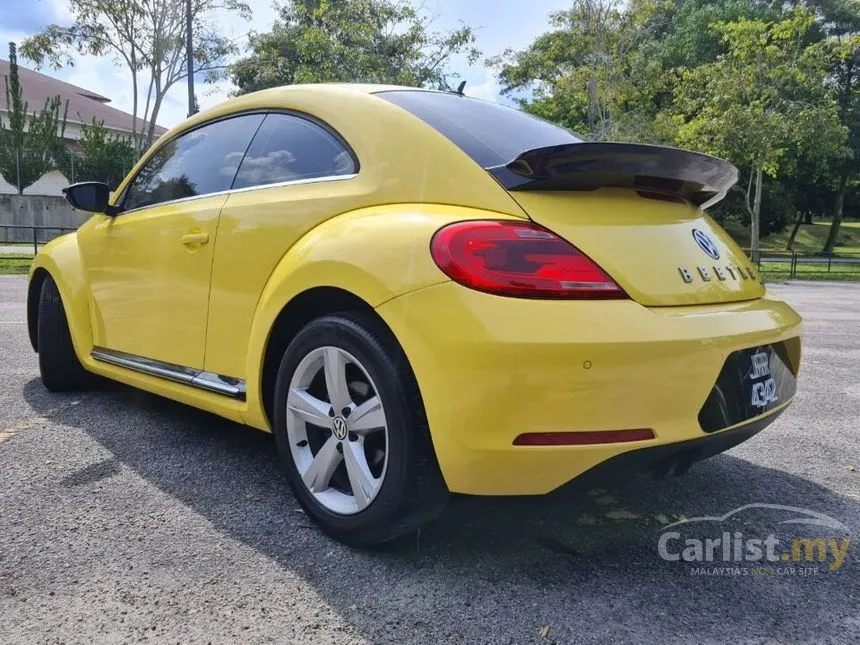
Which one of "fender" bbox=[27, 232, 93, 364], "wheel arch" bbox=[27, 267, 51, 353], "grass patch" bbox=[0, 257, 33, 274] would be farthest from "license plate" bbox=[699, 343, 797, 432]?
"grass patch" bbox=[0, 257, 33, 274]

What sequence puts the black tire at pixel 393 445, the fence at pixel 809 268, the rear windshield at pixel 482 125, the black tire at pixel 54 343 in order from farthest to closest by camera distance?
1. the fence at pixel 809 268
2. the black tire at pixel 54 343
3. the rear windshield at pixel 482 125
4. the black tire at pixel 393 445

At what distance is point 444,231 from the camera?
2010mm

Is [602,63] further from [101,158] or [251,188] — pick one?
[101,158]

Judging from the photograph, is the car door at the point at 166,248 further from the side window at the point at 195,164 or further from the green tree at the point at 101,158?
the green tree at the point at 101,158

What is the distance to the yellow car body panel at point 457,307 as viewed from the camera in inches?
73.4

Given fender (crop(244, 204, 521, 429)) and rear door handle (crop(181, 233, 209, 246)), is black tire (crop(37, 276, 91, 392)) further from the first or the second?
fender (crop(244, 204, 521, 429))

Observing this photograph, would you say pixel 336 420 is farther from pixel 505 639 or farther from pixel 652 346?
pixel 652 346

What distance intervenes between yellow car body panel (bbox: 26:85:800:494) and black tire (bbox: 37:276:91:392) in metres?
1.42

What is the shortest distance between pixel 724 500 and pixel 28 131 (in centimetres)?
4423

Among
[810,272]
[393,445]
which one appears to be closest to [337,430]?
[393,445]

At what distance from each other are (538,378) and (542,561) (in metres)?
0.70

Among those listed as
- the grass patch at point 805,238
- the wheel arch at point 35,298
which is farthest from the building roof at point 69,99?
the wheel arch at point 35,298

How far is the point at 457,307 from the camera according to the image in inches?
74.4

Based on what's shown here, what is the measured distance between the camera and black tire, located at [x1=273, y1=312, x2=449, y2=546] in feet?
6.60
